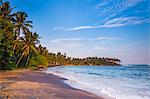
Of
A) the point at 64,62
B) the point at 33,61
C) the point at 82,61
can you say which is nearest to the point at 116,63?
the point at 82,61

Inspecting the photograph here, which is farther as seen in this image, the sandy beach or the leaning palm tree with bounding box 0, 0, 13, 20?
the leaning palm tree with bounding box 0, 0, 13, 20

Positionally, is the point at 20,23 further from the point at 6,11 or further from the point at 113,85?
the point at 113,85

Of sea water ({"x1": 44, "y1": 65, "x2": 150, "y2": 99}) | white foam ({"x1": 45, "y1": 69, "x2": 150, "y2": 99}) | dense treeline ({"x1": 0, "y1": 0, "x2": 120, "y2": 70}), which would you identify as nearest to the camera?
white foam ({"x1": 45, "y1": 69, "x2": 150, "y2": 99})

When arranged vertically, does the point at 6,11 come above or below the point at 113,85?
above

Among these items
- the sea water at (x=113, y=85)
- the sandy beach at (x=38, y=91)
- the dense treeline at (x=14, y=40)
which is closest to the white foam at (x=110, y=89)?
the sea water at (x=113, y=85)

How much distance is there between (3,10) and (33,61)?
723 inches

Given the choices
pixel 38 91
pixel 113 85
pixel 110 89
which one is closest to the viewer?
pixel 38 91

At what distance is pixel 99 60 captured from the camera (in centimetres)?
17800

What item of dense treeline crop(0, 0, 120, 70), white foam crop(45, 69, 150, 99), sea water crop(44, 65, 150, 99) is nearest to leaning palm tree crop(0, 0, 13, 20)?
dense treeline crop(0, 0, 120, 70)

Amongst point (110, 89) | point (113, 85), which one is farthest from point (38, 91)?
point (113, 85)

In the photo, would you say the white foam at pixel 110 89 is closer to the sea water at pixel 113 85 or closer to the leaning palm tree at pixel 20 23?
the sea water at pixel 113 85

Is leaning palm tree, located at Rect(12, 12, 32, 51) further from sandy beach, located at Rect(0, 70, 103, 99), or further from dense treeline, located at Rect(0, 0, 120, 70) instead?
sandy beach, located at Rect(0, 70, 103, 99)

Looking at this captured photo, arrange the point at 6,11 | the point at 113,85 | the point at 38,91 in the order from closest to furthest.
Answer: the point at 38,91 → the point at 113,85 → the point at 6,11

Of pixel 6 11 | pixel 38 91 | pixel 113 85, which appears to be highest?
pixel 6 11
